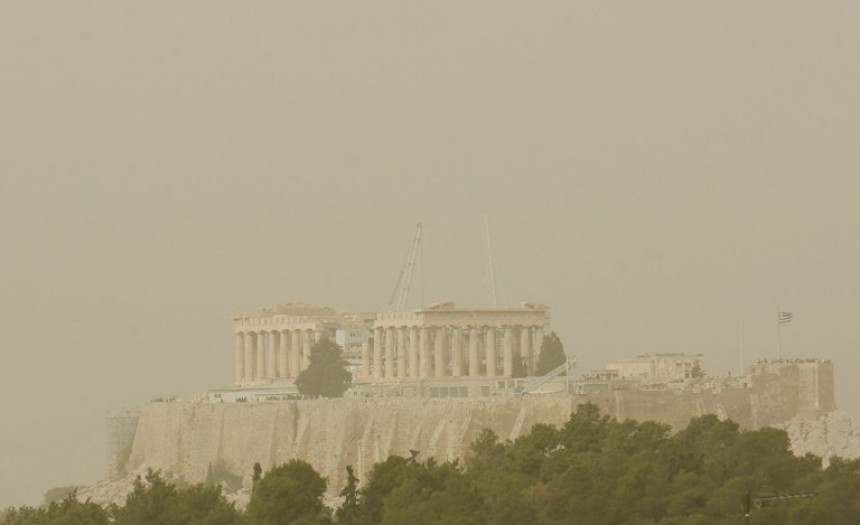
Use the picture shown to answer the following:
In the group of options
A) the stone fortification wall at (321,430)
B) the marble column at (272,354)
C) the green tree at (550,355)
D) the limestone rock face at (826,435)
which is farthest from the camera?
the marble column at (272,354)

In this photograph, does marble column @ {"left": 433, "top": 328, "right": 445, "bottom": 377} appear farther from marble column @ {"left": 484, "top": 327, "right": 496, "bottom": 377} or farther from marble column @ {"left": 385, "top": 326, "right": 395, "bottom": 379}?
marble column @ {"left": 385, "top": 326, "right": 395, "bottom": 379}

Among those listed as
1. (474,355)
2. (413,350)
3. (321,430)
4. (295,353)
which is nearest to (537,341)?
(474,355)

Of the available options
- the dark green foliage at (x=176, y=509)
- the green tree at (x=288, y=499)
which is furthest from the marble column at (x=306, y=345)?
the green tree at (x=288, y=499)

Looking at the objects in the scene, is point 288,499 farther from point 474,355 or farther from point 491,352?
point 491,352

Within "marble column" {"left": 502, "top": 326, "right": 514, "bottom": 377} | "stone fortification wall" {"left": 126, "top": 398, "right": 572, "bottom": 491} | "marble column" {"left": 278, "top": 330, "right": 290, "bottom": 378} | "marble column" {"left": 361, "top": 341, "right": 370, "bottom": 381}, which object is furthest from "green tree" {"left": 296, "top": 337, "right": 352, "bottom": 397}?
"marble column" {"left": 278, "top": 330, "right": 290, "bottom": 378}

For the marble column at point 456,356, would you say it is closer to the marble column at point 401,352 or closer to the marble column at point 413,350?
the marble column at point 413,350

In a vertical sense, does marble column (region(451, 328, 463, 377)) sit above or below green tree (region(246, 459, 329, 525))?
above
